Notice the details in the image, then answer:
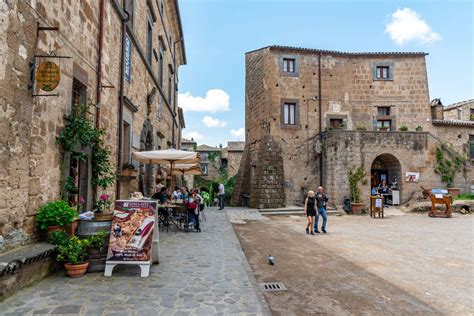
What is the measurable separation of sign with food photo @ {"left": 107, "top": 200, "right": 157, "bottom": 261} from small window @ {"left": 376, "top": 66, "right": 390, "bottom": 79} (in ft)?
67.6

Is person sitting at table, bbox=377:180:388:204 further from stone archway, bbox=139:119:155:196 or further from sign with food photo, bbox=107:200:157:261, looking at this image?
sign with food photo, bbox=107:200:157:261

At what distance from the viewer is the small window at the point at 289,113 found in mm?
19312

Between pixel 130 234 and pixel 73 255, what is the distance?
31.4 inches

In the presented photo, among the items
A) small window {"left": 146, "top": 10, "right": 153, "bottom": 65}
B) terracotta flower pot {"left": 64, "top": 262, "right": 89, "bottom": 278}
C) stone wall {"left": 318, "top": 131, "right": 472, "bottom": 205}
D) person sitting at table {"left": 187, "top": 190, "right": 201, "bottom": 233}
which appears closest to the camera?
terracotta flower pot {"left": 64, "top": 262, "right": 89, "bottom": 278}

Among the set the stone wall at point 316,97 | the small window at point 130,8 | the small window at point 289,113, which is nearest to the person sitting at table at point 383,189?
the stone wall at point 316,97

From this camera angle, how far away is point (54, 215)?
423 centimetres

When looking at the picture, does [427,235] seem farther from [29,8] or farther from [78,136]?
[29,8]

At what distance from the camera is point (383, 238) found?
29.3 ft

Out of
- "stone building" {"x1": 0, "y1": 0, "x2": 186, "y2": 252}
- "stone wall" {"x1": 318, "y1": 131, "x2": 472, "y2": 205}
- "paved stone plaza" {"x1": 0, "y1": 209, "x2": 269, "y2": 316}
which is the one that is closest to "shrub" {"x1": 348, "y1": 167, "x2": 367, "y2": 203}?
"stone wall" {"x1": 318, "y1": 131, "x2": 472, "y2": 205}

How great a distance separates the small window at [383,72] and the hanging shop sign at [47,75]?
21085 mm

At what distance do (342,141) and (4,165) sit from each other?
16.4 meters

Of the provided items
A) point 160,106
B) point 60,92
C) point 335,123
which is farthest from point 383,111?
point 60,92

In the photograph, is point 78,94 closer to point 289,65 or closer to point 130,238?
point 130,238

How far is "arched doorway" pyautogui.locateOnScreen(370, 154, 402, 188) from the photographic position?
700 inches
